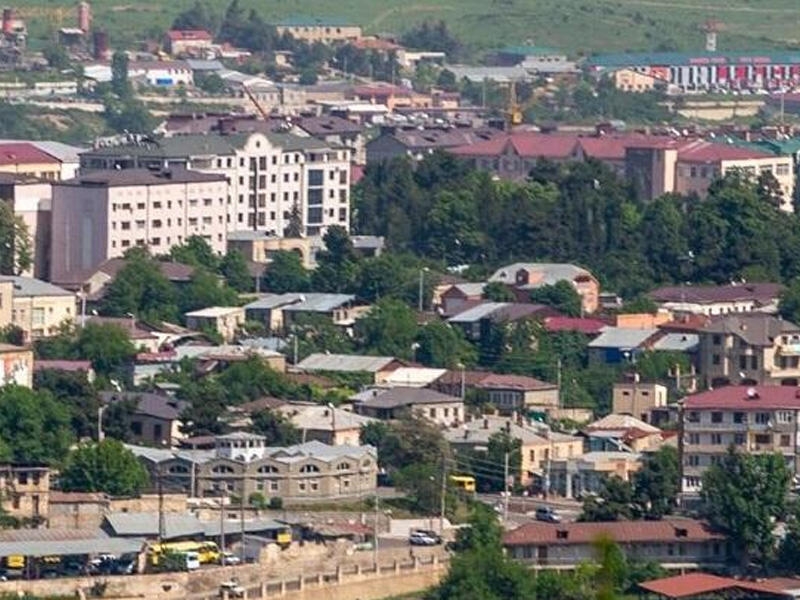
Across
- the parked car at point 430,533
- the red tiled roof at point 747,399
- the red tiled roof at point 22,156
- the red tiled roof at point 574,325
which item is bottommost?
the parked car at point 430,533

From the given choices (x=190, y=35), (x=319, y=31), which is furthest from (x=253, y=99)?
(x=319, y=31)

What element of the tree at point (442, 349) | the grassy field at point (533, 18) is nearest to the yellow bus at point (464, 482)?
the tree at point (442, 349)

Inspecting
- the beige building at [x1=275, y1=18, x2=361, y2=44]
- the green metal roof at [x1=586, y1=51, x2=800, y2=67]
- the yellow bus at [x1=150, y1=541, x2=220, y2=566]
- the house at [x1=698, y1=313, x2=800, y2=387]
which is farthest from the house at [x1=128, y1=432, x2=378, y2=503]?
the beige building at [x1=275, y1=18, x2=361, y2=44]

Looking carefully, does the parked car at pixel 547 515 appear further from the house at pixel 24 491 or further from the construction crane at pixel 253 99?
the construction crane at pixel 253 99

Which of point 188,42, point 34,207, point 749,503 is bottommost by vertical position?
point 188,42

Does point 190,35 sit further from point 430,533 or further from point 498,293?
point 430,533

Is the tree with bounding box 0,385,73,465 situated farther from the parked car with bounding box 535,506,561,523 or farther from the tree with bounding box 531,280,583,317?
the tree with bounding box 531,280,583,317

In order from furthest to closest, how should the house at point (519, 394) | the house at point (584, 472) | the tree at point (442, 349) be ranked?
the tree at point (442, 349), the house at point (519, 394), the house at point (584, 472)

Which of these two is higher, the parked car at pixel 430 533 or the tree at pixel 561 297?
the tree at pixel 561 297
